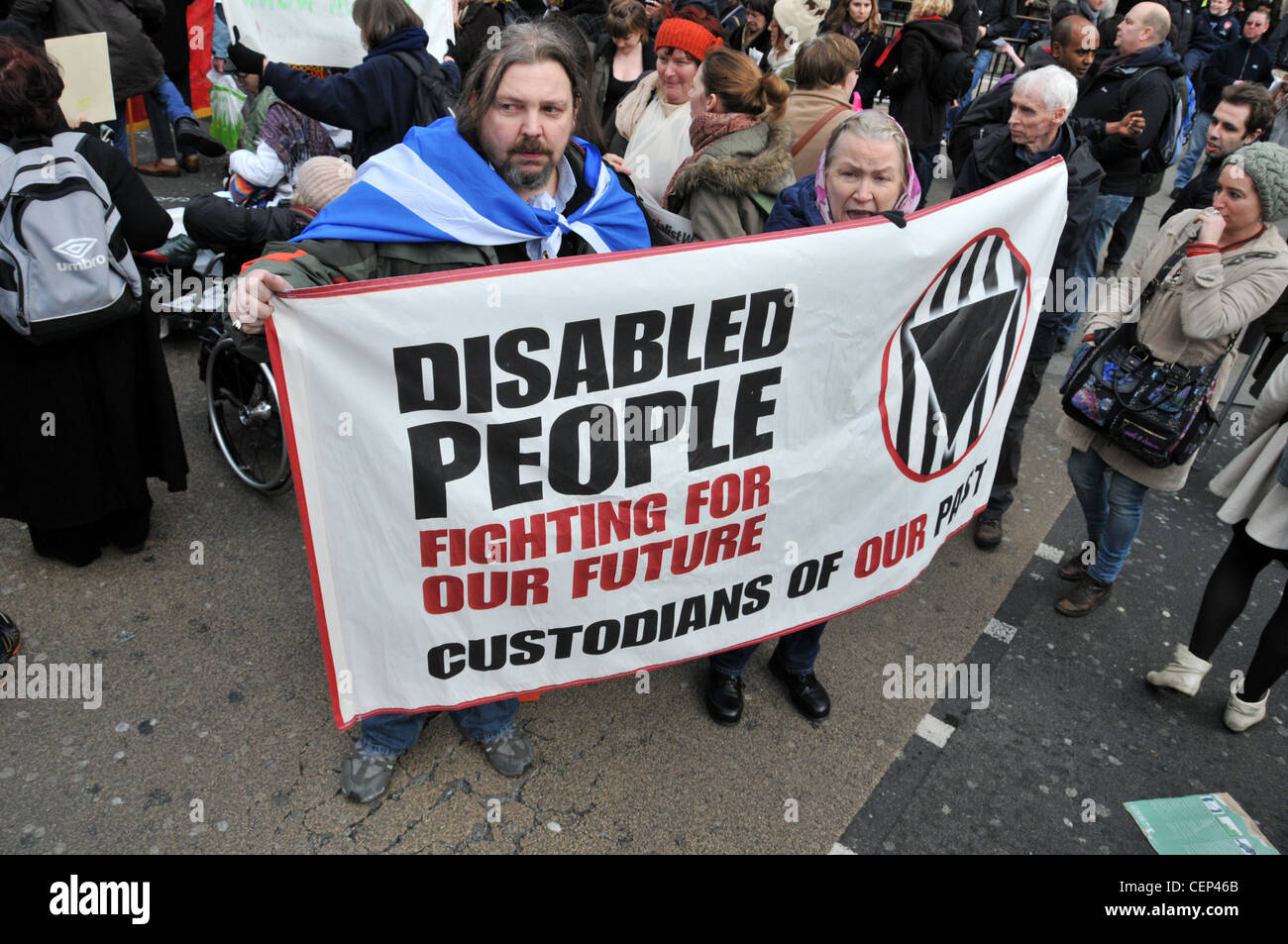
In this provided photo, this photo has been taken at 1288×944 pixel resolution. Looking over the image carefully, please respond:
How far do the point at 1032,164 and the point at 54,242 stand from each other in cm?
365

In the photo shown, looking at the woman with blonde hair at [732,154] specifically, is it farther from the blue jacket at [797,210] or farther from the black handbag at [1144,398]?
the black handbag at [1144,398]

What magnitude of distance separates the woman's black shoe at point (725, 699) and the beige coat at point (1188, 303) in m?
1.74

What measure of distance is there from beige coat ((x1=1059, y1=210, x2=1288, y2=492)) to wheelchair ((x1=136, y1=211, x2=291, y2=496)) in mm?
3390

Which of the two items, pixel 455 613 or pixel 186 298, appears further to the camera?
pixel 186 298

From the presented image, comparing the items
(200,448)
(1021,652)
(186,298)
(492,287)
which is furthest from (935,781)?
(186,298)

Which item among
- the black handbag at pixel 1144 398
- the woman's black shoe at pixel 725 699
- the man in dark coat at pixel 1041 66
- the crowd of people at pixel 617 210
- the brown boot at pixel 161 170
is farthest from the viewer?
the brown boot at pixel 161 170

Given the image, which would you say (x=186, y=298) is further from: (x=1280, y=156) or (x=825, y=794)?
(x=1280, y=156)

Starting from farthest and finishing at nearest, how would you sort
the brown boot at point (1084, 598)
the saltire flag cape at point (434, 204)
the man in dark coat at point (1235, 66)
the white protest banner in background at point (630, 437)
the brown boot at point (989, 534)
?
the man in dark coat at point (1235, 66)
the brown boot at point (989, 534)
the brown boot at point (1084, 598)
the saltire flag cape at point (434, 204)
the white protest banner in background at point (630, 437)

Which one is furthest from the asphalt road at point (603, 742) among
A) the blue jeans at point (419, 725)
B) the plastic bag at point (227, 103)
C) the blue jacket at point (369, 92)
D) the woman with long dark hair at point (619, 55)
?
the plastic bag at point (227, 103)

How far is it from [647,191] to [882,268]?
174 centimetres

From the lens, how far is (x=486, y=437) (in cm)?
226

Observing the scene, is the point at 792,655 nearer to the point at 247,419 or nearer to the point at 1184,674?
the point at 1184,674

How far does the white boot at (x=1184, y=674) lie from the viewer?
3428 mm
